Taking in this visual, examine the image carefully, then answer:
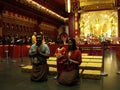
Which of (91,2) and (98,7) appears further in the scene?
(98,7)

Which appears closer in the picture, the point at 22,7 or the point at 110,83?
the point at 110,83

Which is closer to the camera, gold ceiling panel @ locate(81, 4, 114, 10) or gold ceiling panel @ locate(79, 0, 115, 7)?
gold ceiling panel @ locate(79, 0, 115, 7)

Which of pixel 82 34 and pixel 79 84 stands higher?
pixel 82 34

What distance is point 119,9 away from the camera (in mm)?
22594

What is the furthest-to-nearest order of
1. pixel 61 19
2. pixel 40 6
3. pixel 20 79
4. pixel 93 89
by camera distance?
pixel 61 19
pixel 40 6
pixel 20 79
pixel 93 89

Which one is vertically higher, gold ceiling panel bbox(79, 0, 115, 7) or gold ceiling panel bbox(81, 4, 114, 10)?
gold ceiling panel bbox(79, 0, 115, 7)

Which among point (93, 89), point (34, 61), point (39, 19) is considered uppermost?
point (39, 19)

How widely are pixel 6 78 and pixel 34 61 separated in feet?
4.01

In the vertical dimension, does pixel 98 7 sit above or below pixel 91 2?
below

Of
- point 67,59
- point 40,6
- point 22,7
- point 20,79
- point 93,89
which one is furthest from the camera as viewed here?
point 40,6

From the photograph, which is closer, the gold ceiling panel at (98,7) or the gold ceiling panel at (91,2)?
the gold ceiling panel at (91,2)

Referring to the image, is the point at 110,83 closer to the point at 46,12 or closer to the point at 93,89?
the point at 93,89

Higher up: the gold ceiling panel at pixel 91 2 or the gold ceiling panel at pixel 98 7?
the gold ceiling panel at pixel 91 2

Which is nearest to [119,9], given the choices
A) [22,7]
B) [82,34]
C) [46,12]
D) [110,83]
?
[82,34]
